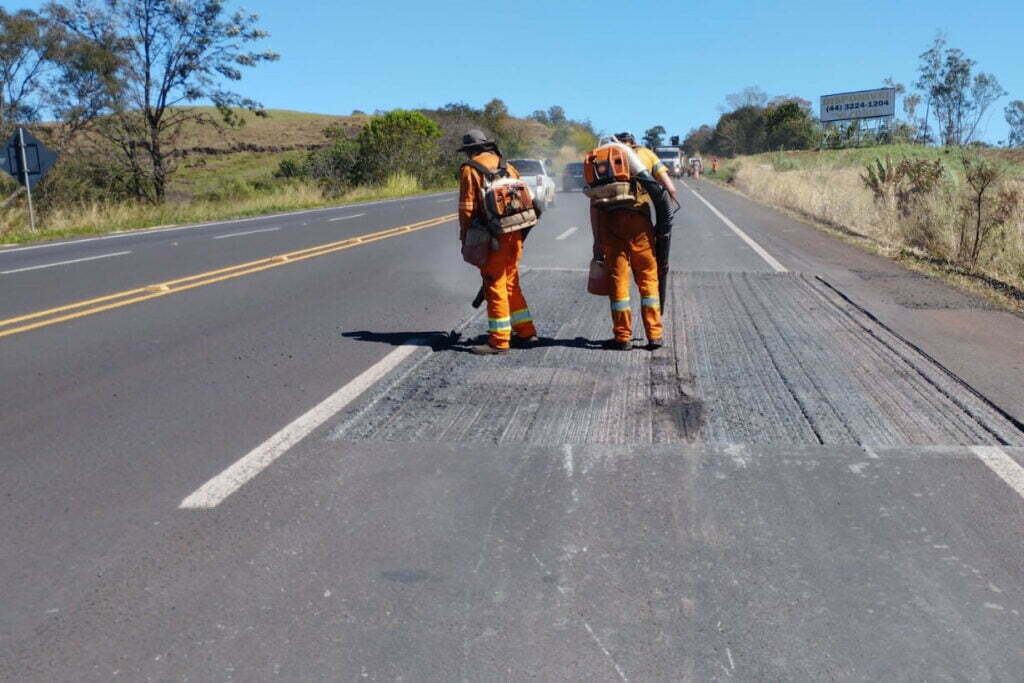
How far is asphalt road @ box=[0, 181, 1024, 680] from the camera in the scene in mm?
3174

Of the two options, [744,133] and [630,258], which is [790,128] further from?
[630,258]

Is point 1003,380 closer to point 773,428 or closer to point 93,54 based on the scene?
point 773,428

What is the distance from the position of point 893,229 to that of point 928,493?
16412mm

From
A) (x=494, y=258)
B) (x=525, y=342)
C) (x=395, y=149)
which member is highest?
(x=395, y=149)

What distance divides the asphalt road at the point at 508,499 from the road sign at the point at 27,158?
48.7ft

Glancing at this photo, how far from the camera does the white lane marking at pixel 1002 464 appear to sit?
183 inches

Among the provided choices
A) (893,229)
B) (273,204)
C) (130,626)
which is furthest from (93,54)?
(130,626)

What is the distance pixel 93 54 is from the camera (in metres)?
33.6

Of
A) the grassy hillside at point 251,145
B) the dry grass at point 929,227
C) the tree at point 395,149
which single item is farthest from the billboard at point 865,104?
the dry grass at point 929,227

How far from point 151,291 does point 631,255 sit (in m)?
5.97

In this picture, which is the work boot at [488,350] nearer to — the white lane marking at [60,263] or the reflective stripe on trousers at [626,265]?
the reflective stripe on trousers at [626,265]

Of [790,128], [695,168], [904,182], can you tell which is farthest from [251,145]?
[904,182]

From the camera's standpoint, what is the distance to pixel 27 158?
2248 centimetres

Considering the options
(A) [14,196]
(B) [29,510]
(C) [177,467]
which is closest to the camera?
(B) [29,510]
